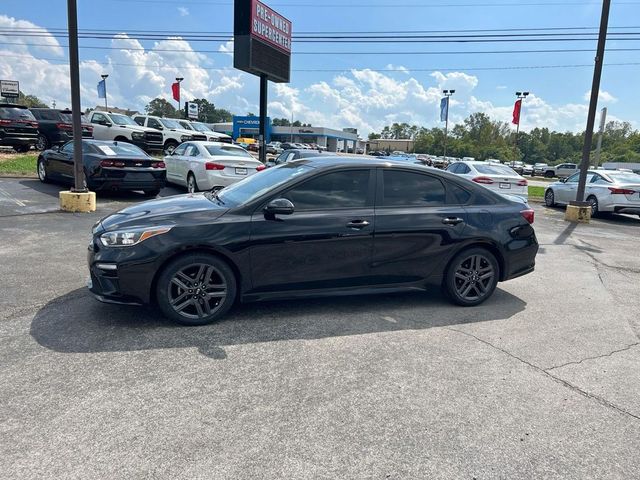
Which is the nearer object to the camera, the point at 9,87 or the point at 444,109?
the point at 9,87

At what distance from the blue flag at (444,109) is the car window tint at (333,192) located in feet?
159

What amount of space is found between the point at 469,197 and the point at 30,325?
15.2 feet

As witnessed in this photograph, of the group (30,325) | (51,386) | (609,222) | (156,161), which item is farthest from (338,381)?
(609,222)

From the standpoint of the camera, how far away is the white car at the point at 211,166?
469 inches

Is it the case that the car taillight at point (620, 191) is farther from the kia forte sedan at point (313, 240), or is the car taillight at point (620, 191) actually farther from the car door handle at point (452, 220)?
the car door handle at point (452, 220)

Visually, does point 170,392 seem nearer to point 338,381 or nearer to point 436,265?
point 338,381

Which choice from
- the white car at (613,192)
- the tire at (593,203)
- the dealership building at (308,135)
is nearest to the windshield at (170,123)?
the white car at (613,192)

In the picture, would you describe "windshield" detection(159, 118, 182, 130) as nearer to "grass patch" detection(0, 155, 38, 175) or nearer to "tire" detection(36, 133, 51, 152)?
"tire" detection(36, 133, 51, 152)

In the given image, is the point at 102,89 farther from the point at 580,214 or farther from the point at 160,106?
the point at 160,106

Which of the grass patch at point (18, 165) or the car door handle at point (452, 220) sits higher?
the car door handle at point (452, 220)

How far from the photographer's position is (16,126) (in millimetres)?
18375

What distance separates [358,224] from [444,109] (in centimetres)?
4895

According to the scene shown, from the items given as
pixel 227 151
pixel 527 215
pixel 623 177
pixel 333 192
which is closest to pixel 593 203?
pixel 623 177

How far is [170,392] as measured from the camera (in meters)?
3.25
